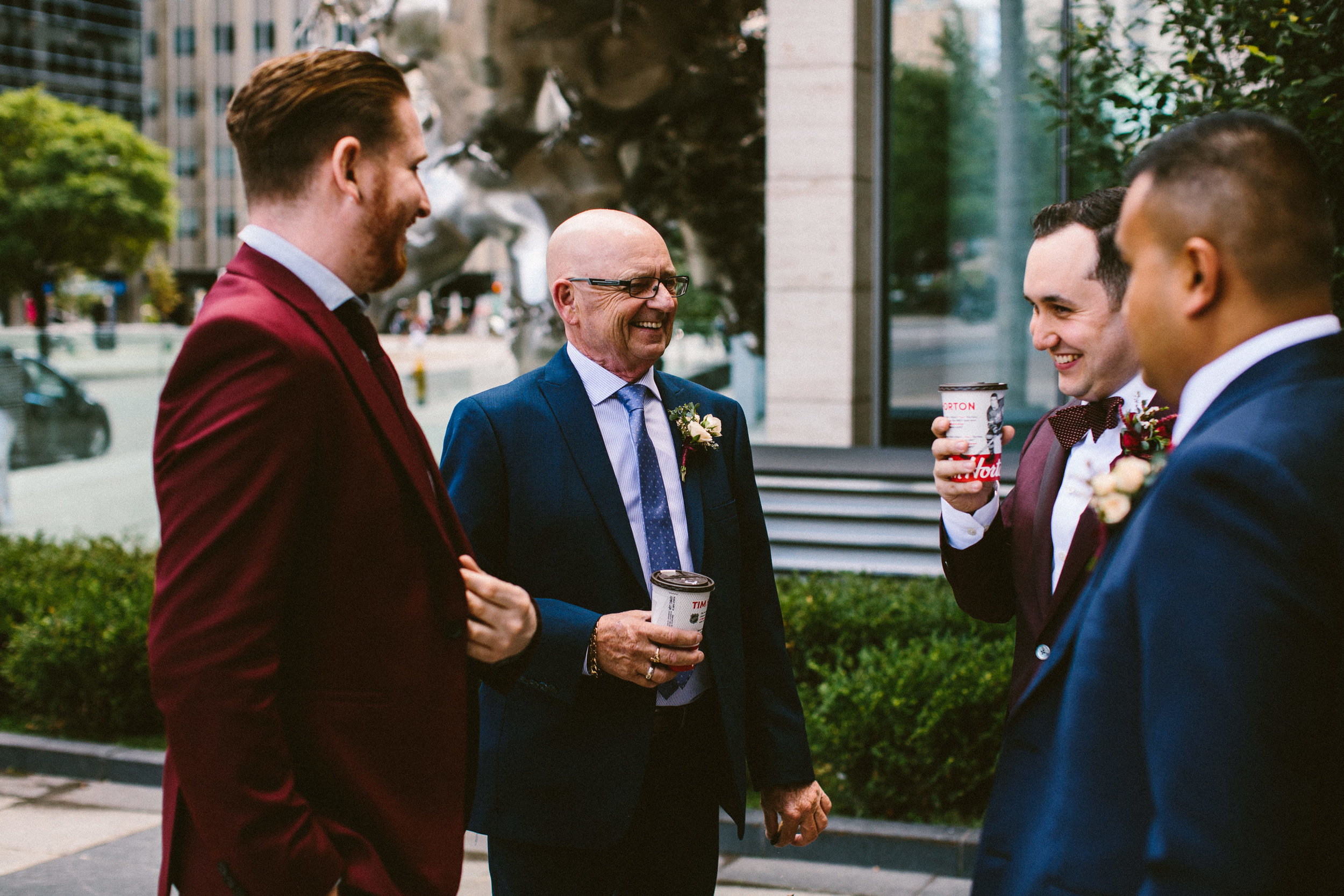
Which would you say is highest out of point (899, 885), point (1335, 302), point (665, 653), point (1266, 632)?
point (1335, 302)

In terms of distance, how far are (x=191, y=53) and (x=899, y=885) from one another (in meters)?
72.9

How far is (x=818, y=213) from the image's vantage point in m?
9.67

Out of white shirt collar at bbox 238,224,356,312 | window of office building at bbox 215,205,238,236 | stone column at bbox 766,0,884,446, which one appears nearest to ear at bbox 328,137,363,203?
white shirt collar at bbox 238,224,356,312

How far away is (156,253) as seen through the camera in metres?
70.5

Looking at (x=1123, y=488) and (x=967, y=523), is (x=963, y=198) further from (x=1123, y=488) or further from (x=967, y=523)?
(x=1123, y=488)

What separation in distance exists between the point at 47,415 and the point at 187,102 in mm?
61842

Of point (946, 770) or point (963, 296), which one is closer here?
point (946, 770)

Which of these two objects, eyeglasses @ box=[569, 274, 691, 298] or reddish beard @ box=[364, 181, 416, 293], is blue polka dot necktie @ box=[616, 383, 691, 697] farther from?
reddish beard @ box=[364, 181, 416, 293]

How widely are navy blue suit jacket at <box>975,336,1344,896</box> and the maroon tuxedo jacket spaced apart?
2.77 feet

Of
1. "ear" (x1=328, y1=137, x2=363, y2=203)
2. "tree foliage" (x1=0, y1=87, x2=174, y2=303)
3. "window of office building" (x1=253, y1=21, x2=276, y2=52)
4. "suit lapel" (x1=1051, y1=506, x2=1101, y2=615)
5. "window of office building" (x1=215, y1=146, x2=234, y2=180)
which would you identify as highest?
"window of office building" (x1=253, y1=21, x2=276, y2=52)

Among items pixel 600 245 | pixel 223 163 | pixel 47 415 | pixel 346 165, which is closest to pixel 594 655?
pixel 600 245

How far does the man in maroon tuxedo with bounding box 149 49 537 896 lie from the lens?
5.42 feet

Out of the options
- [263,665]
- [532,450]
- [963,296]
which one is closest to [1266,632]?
[263,665]

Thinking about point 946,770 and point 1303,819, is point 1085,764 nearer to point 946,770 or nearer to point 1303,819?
point 1303,819
